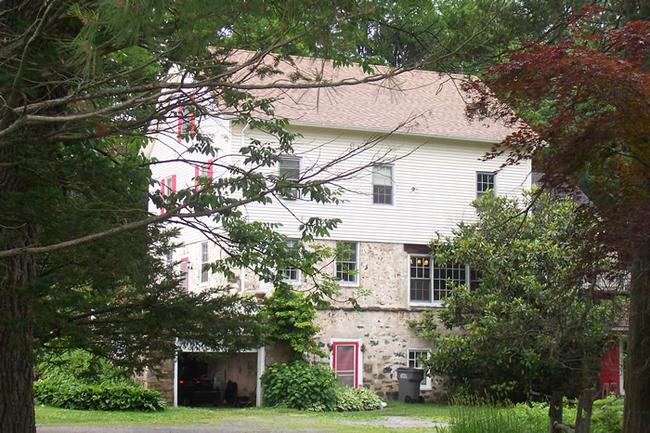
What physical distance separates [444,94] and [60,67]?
24.2 meters

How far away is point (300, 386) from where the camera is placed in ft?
79.3

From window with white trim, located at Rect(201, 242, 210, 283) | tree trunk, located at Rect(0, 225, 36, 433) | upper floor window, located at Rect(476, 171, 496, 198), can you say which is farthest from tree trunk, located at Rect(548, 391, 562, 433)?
upper floor window, located at Rect(476, 171, 496, 198)

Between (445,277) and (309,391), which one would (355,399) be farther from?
(445,277)

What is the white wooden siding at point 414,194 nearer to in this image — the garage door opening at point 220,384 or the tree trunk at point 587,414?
the garage door opening at point 220,384

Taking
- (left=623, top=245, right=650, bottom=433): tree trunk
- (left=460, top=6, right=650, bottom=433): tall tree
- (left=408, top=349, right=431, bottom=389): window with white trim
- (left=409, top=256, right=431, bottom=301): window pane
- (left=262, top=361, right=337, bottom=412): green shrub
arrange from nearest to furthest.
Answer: (left=460, top=6, right=650, bottom=433): tall tree
(left=623, top=245, right=650, bottom=433): tree trunk
(left=262, top=361, right=337, bottom=412): green shrub
(left=408, top=349, right=431, bottom=389): window with white trim
(left=409, top=256, right=431, bottom=301): window pane

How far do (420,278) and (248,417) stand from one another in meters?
8.05

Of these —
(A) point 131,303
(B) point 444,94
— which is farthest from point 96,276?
(B) point 444,94

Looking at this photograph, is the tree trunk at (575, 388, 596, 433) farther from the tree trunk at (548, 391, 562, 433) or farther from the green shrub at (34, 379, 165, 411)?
the green shrub at (34, 379, 165, 411)

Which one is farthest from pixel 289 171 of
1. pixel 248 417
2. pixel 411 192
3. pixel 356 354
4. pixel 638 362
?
pixel 411 192

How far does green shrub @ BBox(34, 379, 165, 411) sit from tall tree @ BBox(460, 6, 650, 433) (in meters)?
15.2

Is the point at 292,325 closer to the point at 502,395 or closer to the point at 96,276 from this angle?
the point at 502,395

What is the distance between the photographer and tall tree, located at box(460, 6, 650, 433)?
817 centimetres

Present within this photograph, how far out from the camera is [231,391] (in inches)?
1067

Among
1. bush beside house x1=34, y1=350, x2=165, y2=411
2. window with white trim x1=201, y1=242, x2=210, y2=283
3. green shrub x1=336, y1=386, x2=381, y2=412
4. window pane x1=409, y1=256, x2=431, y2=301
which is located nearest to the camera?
bush beside house x1=34, y1=350, x2=165, y2=411
